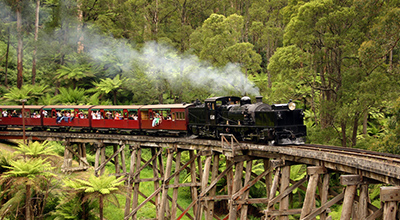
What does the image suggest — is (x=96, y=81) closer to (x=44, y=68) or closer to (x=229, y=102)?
(x=44, y=68)

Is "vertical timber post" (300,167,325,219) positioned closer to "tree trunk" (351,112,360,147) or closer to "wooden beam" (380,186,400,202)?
"wooden beam" (380,186,400,202)

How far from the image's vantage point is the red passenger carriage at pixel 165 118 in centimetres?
1898

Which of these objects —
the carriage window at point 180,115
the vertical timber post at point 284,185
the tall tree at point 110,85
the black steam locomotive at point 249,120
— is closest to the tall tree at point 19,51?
the tall tree at point 110,85

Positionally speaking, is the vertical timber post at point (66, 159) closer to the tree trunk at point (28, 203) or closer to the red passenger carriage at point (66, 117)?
the red passenger carriage at point (66, 117)

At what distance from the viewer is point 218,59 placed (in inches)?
1053

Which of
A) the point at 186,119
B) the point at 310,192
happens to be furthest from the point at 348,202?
the point at 186,119

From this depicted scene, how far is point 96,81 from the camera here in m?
36.4

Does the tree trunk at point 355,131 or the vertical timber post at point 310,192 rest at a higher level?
the tree trunk at point 355,131

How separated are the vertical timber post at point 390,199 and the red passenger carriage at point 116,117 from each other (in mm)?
14696

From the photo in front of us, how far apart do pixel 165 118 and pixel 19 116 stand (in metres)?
11.6

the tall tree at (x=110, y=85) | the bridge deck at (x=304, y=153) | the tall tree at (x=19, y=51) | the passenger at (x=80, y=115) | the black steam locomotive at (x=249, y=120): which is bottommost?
the bridge deck at (x=304, y=153)

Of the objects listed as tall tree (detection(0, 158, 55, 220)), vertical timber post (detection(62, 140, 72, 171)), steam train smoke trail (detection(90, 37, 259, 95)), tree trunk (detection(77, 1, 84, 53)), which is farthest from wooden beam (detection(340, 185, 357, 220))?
tree trunk (detection(77, 1, 84, 53))

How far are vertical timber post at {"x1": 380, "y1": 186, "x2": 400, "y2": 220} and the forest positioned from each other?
8074mm

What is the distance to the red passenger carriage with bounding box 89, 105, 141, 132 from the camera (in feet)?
69.9
